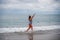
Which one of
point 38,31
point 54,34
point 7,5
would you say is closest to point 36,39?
point 38,31

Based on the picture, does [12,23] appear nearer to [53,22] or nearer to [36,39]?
[36,39]

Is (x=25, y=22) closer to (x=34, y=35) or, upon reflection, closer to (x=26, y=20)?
(x=26, y=20)

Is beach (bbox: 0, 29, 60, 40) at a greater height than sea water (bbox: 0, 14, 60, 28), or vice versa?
sea water (bbox: 0, 14, 60, 28)

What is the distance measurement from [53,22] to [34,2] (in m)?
0.31

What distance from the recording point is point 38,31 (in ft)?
5.22

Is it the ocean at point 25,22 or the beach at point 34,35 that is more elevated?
the ocean at point 25,22

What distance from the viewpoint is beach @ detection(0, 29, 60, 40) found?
156cm

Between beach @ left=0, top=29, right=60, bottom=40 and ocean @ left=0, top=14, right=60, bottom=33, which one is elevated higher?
ocean @ left=0, top=14, right=60, bottom=33

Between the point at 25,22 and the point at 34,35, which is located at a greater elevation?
the point at 25,22

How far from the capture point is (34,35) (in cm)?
158

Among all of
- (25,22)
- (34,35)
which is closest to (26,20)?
(25,22)

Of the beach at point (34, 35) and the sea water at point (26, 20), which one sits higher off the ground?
the sea water at point (26, 20)

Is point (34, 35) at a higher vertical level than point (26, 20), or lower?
lower

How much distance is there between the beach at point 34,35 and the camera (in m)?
1.56
